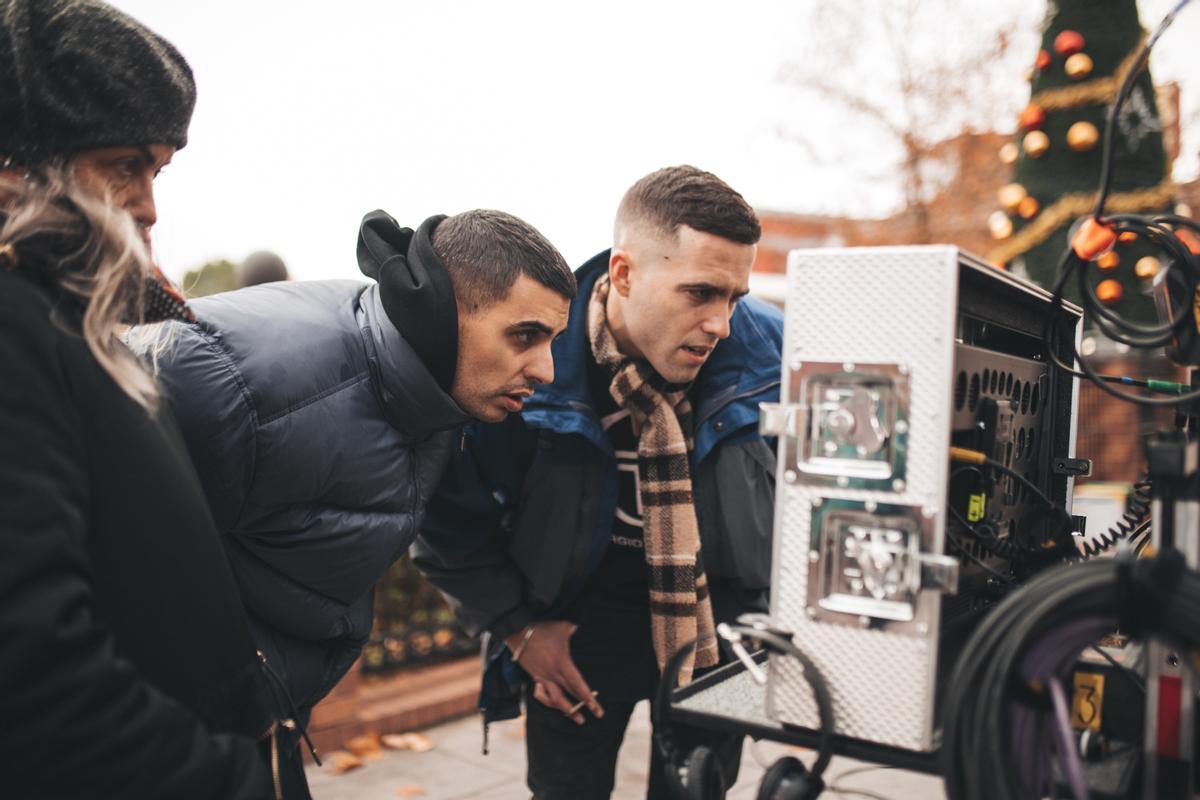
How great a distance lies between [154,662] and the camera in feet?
4.10

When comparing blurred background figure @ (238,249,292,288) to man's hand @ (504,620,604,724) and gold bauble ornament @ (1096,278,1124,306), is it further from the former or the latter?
gold bauble ornament @ (1096,278,1124,306)

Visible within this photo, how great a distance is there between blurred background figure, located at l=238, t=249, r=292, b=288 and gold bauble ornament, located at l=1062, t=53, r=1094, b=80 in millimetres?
4660

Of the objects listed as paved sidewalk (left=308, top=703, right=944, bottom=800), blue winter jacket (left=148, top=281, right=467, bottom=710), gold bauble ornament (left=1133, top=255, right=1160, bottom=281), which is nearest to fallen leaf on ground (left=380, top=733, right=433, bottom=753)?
paved sidewalk (left=308, top=703, right=944, bottom=800)

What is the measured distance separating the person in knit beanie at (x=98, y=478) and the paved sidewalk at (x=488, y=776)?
115 inches

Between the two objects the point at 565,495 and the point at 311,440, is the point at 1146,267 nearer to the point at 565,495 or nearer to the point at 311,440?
the point at 565,495

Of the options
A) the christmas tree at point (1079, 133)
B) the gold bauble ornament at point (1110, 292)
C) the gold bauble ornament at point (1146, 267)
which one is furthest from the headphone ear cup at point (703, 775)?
the christmas tree at point (1079, 133)

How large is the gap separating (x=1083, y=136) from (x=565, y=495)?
432cm

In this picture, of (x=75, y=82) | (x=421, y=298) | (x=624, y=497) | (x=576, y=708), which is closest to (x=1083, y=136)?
(x=624, y=497)

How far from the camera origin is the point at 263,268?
538 centimetres

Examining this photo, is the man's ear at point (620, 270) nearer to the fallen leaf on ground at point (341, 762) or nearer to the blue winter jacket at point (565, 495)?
the blue winter jacket at point (565, 495)

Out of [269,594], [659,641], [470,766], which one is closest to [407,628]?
[470,766]

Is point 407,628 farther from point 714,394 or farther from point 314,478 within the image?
point 314,478

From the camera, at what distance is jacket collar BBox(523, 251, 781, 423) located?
2.58 m

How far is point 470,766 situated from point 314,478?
3033mm
